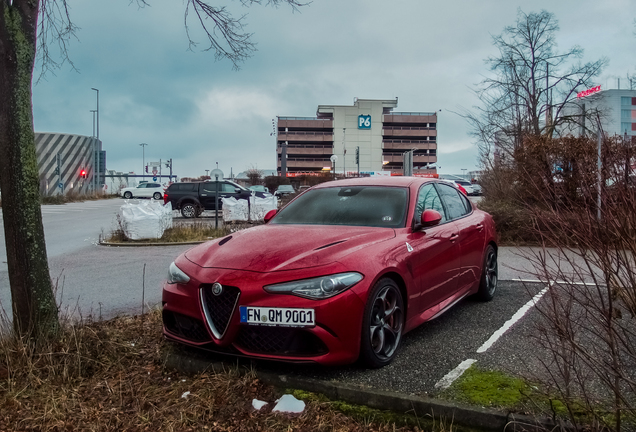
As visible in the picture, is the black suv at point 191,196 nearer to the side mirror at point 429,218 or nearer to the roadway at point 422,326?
the roadway at point 422,326

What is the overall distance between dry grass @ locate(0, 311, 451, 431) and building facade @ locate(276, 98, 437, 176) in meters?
102

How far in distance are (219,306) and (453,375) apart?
1.63 m

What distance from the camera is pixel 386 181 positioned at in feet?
17.3

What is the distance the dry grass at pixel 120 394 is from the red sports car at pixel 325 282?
275 mm

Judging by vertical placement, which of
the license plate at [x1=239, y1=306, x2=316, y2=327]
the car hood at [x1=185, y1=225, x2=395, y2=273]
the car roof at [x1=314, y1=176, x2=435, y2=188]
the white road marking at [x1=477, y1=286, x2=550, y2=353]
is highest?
the car roof at [x1=314, y1=176, x2=435, y2=188]

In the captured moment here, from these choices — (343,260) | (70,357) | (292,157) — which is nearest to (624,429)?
(343,260)

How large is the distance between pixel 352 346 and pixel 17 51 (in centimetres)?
324

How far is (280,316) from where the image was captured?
11.1 feet

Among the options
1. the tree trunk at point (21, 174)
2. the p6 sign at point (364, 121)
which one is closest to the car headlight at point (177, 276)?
Answer: the tree trunk at point (21, 174)

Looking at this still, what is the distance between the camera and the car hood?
3.63m

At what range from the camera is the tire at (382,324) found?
357cm

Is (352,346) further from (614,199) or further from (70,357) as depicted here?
(70,357)

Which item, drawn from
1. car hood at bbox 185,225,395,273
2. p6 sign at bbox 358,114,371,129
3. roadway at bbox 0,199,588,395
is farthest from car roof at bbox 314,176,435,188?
p6 sign at bbox 358,114,371,129

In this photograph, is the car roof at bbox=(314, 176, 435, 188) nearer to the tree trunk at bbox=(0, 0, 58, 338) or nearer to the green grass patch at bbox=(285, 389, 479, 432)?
the green grass patch at bbox=(285, 389, 479, 432)
